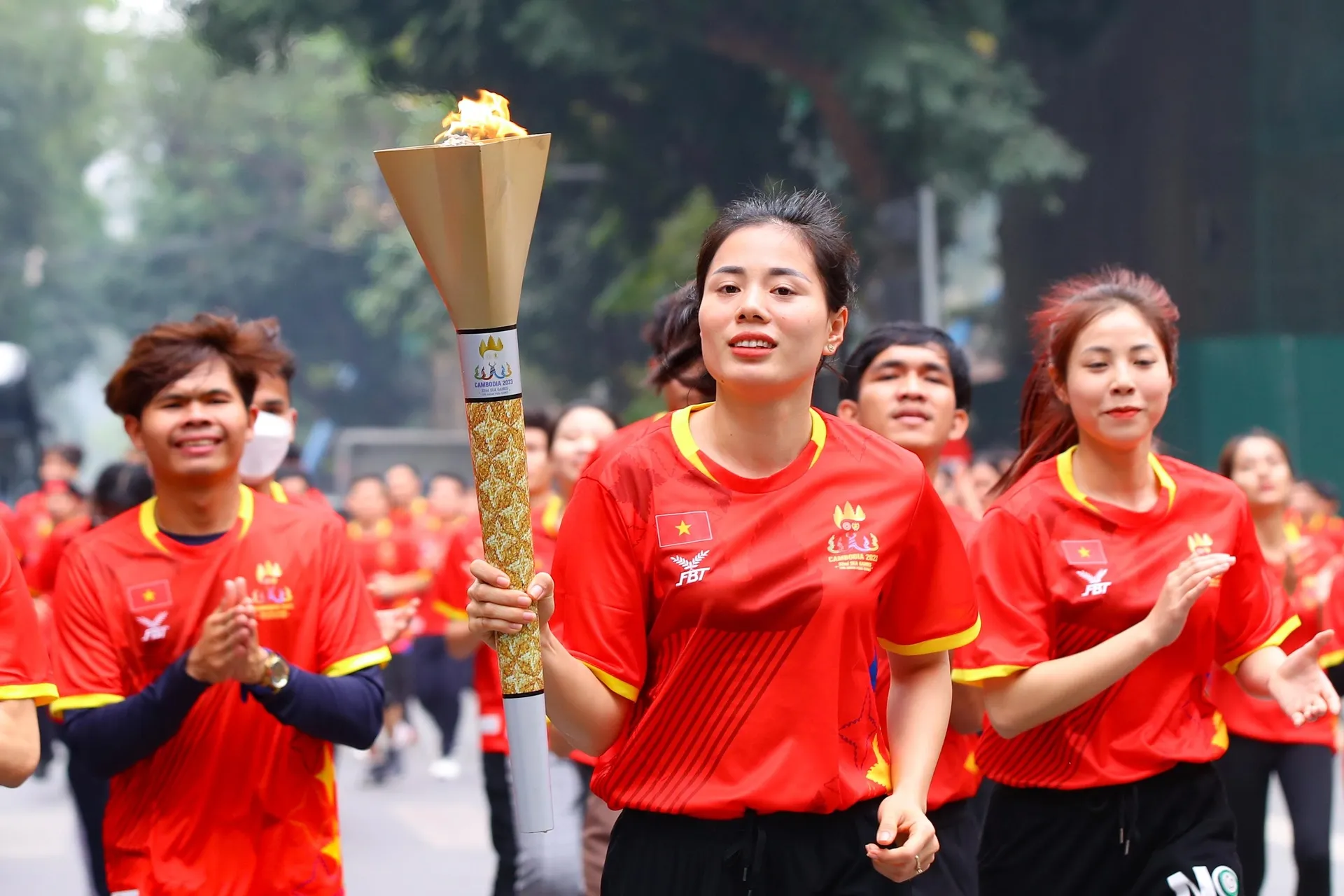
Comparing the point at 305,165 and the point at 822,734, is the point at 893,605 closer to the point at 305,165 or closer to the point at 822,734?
the point at 822,734

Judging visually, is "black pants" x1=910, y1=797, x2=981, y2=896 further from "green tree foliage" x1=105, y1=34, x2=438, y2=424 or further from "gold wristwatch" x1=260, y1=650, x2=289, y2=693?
"green tree foliage" x1=105, y1=34, x2=438, y2=424

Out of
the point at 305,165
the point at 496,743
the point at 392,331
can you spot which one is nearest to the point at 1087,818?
the point at 496,743

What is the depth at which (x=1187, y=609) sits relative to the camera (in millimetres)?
3834

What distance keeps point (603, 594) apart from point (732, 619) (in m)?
0.22

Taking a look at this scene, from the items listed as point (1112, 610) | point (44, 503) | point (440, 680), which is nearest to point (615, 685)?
point (1112, 610)

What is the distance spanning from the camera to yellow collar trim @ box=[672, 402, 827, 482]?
336cm

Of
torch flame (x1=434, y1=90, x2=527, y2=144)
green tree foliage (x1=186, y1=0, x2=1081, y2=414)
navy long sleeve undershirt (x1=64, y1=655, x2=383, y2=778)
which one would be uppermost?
green tree foliage (x1=186, y1=0, x2=1081, y2=414)

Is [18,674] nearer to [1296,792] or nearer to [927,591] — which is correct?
[927,591]

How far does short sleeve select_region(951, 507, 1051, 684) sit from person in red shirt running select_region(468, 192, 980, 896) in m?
0.68

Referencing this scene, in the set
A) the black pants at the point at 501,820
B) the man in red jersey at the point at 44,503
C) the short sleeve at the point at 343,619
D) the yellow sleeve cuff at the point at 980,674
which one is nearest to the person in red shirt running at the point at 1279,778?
the yellow sleeve cuff at the point at 980,674

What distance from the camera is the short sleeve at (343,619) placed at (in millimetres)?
4414

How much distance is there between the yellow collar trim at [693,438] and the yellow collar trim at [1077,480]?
101 centimetres

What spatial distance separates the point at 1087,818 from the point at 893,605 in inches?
43.1

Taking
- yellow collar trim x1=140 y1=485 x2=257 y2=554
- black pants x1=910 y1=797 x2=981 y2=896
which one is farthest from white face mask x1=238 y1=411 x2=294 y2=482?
black pants x1=910 y1=797 x2=981 y2=896
